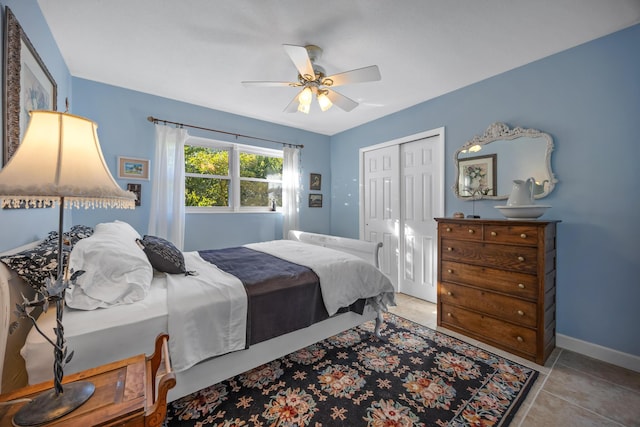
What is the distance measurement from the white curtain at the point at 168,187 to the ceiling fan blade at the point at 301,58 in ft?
6.52

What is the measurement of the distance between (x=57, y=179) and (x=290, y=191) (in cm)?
346

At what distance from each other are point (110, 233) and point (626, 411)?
3.42 m

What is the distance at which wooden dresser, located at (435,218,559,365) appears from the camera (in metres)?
2.06

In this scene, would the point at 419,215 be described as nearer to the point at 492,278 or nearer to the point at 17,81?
the point at 492,278

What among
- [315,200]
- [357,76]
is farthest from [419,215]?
[357,76]

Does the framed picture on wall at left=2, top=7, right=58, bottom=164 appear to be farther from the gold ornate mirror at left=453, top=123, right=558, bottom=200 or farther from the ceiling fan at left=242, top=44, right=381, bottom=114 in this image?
the gold ornate mirror at left=453, top=123, right=558, bottom=200

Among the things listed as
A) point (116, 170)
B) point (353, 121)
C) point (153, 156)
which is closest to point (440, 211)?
point (353, 121)

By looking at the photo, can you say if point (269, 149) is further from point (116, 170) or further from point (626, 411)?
point (626, 411)

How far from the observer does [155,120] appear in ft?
10.5

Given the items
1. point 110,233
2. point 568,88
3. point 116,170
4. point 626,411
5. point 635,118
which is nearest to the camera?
point 626,411

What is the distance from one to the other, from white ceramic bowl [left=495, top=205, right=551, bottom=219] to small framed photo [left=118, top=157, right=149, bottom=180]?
3864mm

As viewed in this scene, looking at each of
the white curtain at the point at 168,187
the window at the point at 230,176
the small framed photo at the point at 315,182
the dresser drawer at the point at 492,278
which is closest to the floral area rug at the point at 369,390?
the dresser drawer at the point at 492,278

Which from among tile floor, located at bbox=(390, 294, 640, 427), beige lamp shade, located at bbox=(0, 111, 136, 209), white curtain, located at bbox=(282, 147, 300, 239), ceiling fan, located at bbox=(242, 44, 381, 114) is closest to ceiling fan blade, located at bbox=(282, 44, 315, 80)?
ceiling fan, located at bbox=(242, 44, 381, 114)

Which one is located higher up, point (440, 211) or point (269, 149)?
point (269, 149)
